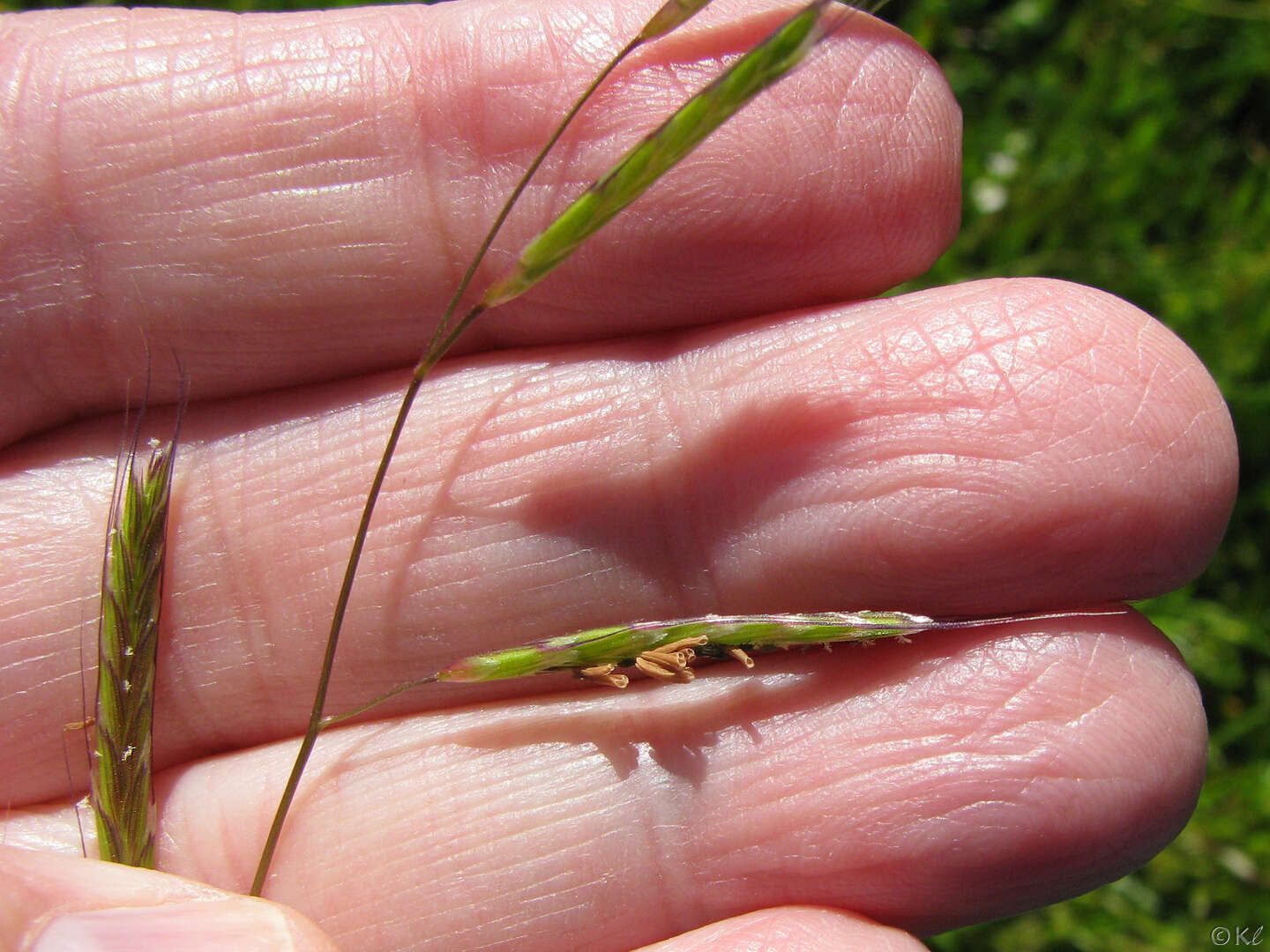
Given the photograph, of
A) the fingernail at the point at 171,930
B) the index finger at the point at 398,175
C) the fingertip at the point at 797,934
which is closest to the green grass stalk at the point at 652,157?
the index finger at the point at 398,175

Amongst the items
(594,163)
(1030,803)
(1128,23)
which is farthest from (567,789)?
A: (1128,23)

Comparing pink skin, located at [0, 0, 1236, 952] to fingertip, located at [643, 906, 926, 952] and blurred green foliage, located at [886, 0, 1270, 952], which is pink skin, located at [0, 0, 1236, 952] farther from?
blurred green foliage, located at [886, 0, 1270, 952]

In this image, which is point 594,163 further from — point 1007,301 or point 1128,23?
point 1128,23

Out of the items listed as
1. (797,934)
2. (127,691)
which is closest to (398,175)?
(127,691)

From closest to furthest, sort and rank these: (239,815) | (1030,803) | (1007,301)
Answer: (1030,803) < (1007,301) < (239,815)

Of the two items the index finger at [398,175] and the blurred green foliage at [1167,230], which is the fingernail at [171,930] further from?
the blurred green foliage at [1167,230]

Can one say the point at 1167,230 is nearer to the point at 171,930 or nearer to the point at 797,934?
the point at 797,934
